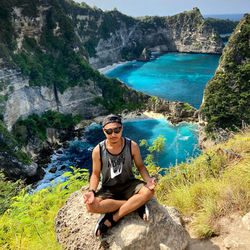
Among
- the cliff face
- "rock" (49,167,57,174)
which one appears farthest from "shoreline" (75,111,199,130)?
"rock" (49,167,57,174)

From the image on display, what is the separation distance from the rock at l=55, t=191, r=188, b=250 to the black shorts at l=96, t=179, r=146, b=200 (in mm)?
398

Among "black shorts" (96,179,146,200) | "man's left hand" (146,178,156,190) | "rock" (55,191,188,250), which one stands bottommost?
"rock" (55,191,188,250)

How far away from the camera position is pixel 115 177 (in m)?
4.22

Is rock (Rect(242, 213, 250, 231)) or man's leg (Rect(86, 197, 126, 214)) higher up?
man's leg (Rect(86, 197, 126, 214))

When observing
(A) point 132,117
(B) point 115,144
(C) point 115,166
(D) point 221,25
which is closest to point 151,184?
(C) point 115,166

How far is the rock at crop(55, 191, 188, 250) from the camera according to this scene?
139 inches

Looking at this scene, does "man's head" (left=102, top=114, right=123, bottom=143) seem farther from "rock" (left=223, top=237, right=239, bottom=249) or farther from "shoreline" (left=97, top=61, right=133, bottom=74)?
"shoreline" (left=97, top=61, right=133, bottom=74)

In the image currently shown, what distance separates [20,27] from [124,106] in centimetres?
3164

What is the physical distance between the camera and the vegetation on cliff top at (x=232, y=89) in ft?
119

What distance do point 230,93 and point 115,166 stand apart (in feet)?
134

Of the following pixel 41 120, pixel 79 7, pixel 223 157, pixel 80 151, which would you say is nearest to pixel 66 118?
pixel 41 120

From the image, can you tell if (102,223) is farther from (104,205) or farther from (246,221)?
(246,221)

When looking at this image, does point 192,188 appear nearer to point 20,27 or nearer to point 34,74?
point 34,74

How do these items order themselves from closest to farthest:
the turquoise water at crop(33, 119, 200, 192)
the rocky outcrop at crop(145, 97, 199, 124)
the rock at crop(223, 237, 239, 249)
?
the rock at crop(223, 237, 239, 249)
the turquoise water at crop(33, 119, 200, 192)
the rocky outcrop at crop(145, 97, 199, 124)
